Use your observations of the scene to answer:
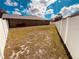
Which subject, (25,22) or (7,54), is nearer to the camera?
(7,54)

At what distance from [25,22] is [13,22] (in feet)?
7.78

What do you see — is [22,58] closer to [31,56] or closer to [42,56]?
[31,56]

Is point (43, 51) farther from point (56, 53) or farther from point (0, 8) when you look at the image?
point (0, 8)

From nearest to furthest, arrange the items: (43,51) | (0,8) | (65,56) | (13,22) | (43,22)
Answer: (65,56) → (43,51) → (13,22) → (43,22) → (0,8)

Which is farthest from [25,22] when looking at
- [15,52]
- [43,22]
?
[15,52]

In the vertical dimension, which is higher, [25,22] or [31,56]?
[31,56]

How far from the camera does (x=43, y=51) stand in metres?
6.06

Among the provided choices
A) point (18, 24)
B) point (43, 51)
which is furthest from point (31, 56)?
point (18, 24)

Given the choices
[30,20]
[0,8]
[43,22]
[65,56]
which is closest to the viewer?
[65,56]

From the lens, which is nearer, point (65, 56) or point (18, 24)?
point (65, 56)

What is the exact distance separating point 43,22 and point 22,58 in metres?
20.0

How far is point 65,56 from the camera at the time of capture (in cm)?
531

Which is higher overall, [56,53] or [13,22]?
[56,53]

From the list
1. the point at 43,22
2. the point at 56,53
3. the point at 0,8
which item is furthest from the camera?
the point at 0,8
